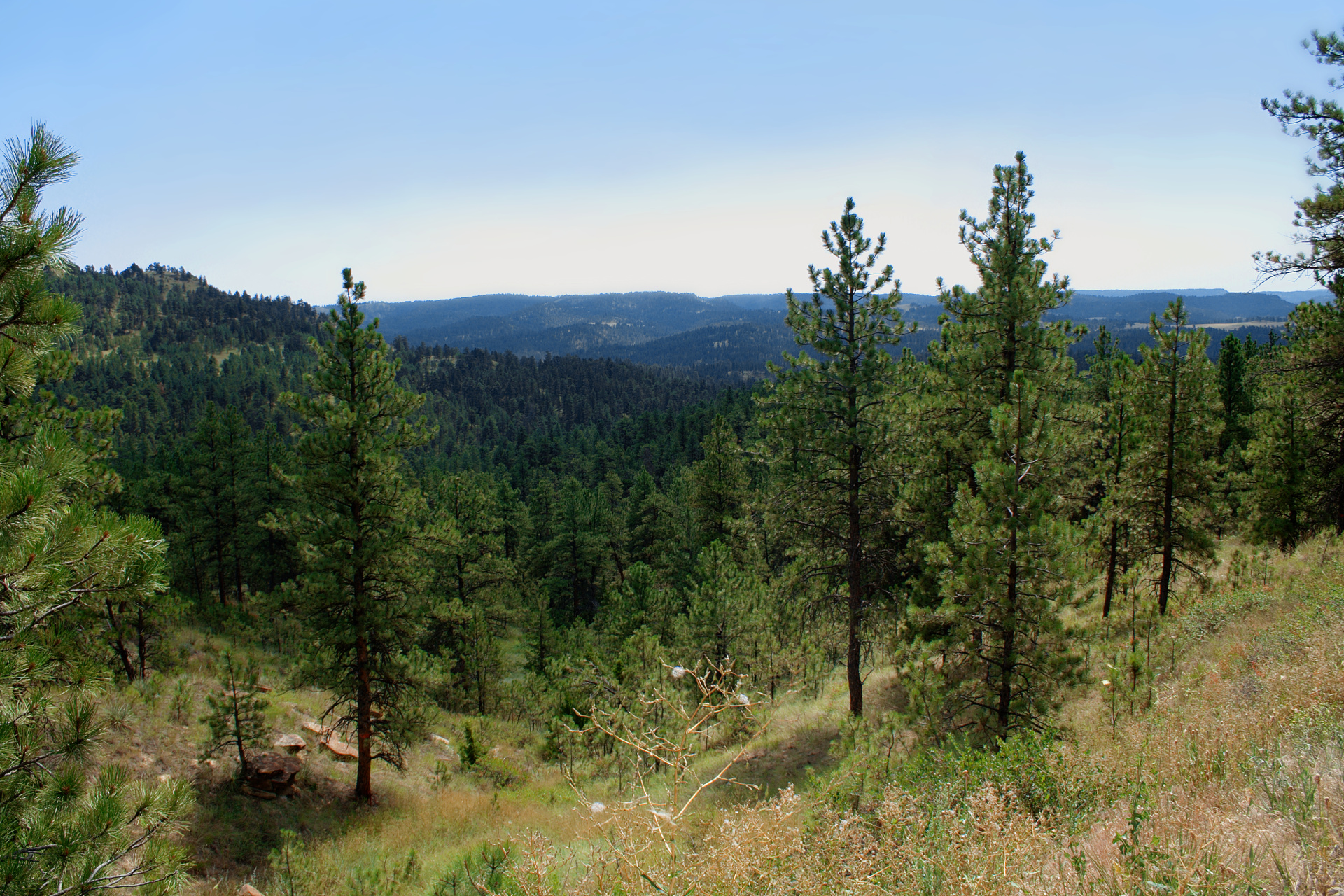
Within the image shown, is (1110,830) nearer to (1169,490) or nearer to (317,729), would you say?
(1169,490)

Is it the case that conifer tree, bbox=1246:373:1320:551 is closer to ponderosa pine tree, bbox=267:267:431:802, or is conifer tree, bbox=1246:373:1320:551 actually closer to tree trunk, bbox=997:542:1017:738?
tree trunk, bbox=997:542:1017:738

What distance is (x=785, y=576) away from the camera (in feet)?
46.9

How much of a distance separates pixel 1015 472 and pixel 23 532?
923 centimetres

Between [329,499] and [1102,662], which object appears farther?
[329,499]

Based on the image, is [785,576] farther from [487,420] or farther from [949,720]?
[487,420]

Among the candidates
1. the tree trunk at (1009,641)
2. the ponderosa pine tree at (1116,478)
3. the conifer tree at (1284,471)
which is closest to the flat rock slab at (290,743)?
the tree trunk at (1009,641)

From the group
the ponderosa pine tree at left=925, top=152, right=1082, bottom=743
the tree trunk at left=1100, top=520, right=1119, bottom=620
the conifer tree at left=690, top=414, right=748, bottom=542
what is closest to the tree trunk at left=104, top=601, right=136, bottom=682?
the ponderosa pine tree at left=925, top=152, right=1082, bottom=743

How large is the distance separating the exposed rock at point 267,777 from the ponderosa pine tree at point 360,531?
4.23ft

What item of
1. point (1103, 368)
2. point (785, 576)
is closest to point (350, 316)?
point (785, 576)

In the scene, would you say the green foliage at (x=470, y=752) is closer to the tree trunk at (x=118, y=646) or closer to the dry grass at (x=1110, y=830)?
the tree trunk at (x=118, y=646)

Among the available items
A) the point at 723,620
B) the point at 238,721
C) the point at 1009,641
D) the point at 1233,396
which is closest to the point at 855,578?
the point at 1009,641

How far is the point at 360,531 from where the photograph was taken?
41.2 ft

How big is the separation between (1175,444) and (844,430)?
9801 millimetres

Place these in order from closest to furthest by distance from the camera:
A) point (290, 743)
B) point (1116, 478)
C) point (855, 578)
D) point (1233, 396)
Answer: point (855, 578), point (290, 743), point (1116, 478), point (1233, 396)
